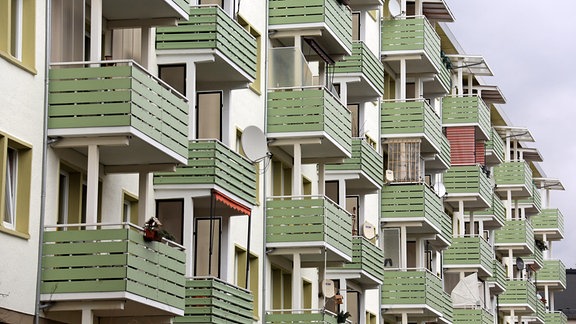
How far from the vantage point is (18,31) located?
3434 cm

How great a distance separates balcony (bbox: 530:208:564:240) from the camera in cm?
10738

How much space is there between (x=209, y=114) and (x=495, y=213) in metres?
42.1

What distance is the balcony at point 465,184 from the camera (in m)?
77.6

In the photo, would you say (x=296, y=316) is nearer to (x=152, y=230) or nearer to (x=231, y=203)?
(x=231, y=203)

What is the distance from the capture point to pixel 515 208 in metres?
100

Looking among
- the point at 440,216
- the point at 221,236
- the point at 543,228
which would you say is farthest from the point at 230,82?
the point at 543,228

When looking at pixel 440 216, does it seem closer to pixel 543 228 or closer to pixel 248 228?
pixel 248 228

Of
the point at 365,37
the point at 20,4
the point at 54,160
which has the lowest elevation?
the point at 54,160

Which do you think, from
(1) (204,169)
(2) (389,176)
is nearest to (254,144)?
(1) (204,169)

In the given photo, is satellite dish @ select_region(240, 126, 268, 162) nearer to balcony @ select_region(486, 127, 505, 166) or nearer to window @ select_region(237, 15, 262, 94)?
window @ select_region(237, 15, 262, 94)

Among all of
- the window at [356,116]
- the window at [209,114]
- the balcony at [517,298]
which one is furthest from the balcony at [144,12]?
the balcony at [517,298]

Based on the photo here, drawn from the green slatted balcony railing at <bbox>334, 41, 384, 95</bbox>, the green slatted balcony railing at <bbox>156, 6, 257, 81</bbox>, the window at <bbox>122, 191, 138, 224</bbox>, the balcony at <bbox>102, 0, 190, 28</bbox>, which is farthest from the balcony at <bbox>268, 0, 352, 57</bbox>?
the window at <bbox>122, 191, 138, 224</bbox>

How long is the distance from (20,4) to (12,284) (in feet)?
18.2

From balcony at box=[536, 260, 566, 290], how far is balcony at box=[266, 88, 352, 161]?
58.5 meters
